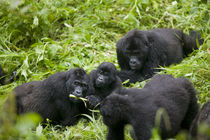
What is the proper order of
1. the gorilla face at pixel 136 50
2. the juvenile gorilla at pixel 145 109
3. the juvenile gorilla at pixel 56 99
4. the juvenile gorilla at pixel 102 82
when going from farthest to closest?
the gorilla face at pixel 136 50, the juvenile gorilla at pixel 102 82, the juvenile gorilla at pixel 56 99, the juvenile gorilla at pixel 145 109

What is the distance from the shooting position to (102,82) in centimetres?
556

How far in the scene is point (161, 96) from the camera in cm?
385

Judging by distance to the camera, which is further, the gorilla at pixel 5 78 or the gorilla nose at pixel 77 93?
the gorilla at pixel 5 78

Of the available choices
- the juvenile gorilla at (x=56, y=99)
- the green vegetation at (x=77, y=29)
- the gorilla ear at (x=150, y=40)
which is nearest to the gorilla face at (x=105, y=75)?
the juvenile gorilla at (x=56, y=99)

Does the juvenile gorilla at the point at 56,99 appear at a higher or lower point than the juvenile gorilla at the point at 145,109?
lower

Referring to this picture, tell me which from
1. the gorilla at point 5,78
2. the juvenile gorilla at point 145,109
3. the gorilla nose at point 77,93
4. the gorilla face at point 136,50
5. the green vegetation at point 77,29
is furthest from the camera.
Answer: the green vegetation at point 77,29

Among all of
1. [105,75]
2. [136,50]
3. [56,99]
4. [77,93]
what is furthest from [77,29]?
[77,93]

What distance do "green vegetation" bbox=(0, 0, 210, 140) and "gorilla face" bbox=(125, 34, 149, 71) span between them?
82 cm

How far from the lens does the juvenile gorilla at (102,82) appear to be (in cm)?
Answer: 554

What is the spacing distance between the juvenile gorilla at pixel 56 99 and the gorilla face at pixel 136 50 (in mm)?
1545

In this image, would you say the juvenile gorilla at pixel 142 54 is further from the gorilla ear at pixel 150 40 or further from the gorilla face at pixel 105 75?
the gorilla face at pixel 105 75

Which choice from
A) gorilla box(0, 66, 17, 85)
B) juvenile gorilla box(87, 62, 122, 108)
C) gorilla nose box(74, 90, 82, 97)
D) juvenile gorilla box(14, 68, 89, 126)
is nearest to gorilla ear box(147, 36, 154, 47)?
juvenile gorilla box(87, 62, 122, 108)

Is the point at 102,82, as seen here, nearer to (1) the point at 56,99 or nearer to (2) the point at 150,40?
(1) the point at 56,99

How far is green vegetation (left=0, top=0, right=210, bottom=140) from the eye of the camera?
7.00m
